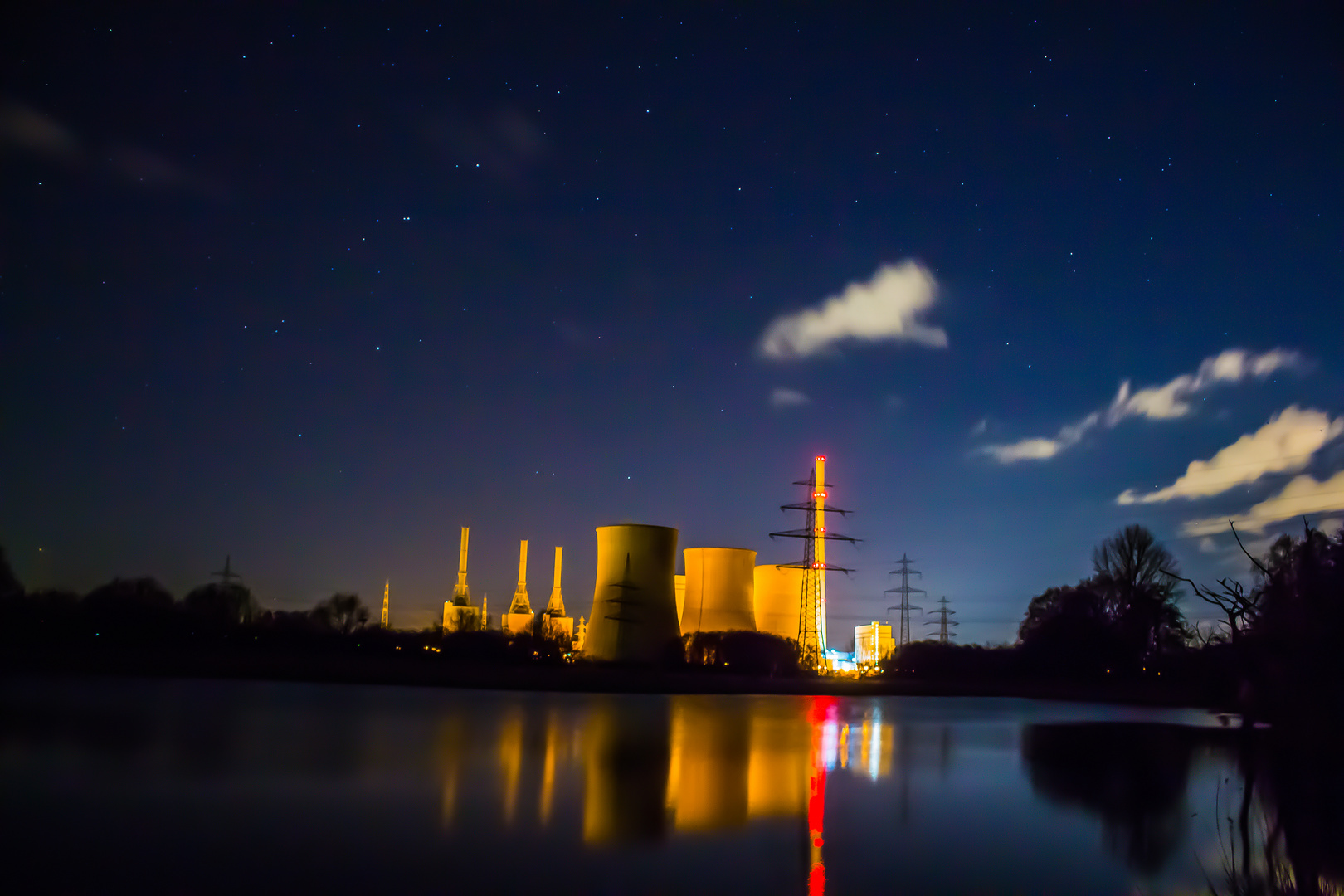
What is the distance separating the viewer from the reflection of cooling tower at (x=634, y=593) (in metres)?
38.8

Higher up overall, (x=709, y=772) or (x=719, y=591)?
(x=719, y=591)

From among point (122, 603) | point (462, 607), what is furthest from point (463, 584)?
point (122, 603)

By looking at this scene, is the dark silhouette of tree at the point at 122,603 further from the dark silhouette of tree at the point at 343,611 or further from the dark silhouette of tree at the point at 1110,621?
the dark silhouette of tree at the point at 1110,621

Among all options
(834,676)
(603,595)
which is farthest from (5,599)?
(834,676)

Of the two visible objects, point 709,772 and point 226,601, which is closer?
point 709,772

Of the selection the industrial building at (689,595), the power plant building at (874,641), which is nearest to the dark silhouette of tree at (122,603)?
the industrial building at (689,595)

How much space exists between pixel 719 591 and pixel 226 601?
1004 inches

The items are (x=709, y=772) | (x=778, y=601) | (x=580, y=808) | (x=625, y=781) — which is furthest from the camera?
(x=778, y=601)

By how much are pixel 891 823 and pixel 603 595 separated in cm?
3321

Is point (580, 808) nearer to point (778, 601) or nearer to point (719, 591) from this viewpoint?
point (719, 591)

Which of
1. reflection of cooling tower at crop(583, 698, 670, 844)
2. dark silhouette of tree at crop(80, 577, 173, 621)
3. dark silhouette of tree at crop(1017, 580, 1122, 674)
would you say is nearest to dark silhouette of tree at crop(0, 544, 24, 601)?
dark silhouette of tree at crop(80, 577, 173, 621)

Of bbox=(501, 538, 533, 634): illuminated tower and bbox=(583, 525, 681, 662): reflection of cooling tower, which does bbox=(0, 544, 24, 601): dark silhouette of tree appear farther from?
bbox=(501, 538, 533, 634): illuminated tower

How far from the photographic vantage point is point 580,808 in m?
7.30

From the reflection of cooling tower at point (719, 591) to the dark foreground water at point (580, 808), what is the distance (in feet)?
100
